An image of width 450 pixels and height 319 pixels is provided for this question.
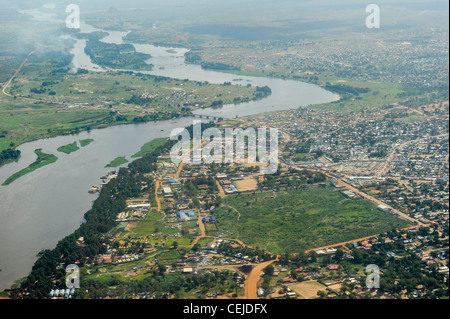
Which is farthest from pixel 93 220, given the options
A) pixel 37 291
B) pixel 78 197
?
pixel 37 291

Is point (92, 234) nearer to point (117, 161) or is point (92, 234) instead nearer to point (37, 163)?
point (117, 161)

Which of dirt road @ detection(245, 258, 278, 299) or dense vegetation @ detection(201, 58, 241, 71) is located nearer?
dirt road @ detection(245, 258, 278, 299)

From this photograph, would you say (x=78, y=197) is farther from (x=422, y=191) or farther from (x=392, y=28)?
(x=392, y=28)

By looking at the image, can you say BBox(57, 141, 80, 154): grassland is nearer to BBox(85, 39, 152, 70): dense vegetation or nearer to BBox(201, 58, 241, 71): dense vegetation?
BBox(85, 39, 152, 70): dense vegetation

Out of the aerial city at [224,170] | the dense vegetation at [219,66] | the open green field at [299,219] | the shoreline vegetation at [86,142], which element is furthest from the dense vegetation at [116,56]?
the open green field at [299,219]

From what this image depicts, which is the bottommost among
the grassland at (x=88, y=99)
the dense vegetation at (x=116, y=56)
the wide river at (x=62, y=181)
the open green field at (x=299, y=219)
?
the open green field at (x=299, y=219)

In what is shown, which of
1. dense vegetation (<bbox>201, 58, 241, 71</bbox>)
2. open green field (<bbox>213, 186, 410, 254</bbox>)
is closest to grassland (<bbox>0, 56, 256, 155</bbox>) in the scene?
dense vegetation (<bbox>201, 58, 241, 71</bbox>)

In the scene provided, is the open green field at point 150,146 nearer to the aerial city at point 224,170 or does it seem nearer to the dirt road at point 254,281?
the aerial city at point 224,170
